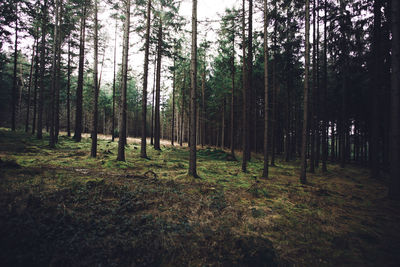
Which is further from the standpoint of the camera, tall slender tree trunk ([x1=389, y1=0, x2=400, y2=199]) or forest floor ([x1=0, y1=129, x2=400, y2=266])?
tall slender tree trunk ([x1=389, y1=0, x2=400, y2=199])

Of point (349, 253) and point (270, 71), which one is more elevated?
point (270, 71)

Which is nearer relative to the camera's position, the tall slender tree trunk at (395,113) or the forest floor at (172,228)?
the forest floor at (172,228)

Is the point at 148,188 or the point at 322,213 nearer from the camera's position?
the point at 322,213

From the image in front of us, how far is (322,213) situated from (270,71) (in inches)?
723

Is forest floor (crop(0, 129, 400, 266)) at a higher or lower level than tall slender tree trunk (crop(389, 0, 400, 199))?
lower

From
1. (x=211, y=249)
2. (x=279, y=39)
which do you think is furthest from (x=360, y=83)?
(x=211, y=249)

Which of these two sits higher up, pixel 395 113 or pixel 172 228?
pixel 395 113

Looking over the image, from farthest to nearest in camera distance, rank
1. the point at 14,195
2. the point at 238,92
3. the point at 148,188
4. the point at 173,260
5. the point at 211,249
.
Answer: the point at 238,92, the point at 148,188, the point at 14,195, the point at 211,249, the point at 173,260

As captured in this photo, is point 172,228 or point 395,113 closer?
point 172,228

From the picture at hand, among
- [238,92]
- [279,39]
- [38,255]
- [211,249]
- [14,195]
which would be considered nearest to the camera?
[38,255]

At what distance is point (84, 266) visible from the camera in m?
2.47

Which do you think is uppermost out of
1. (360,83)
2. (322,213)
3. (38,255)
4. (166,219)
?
(360,83)

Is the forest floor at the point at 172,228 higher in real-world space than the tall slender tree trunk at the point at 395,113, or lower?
lower

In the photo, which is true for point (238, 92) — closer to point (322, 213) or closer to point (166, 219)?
point (322, 213)
